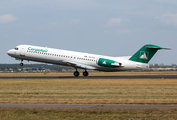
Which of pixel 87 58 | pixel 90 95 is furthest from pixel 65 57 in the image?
pixel 90 95

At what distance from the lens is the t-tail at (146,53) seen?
48.4 metres

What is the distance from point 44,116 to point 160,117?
573cm

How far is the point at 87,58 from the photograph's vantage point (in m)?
51.8

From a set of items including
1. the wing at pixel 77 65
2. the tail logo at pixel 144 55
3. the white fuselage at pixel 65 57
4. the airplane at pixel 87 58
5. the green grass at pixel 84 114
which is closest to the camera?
the green grass at pixel 84 114

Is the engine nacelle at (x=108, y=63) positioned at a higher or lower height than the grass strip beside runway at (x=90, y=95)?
higher

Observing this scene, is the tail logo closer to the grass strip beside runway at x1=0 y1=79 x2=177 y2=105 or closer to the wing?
the wing

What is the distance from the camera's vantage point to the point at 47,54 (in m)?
51.1

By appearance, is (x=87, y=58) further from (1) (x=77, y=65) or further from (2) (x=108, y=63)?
(2) (x=108, y=63)

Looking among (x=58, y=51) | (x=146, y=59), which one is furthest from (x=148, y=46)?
(x=58, y=51)

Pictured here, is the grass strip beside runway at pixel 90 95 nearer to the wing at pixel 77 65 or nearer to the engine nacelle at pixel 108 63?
the engine nacelle at pixel 108 63

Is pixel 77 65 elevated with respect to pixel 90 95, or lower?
elevated

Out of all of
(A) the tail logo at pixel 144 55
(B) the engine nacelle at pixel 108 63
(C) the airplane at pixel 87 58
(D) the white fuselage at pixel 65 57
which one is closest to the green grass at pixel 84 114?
(A) the tail logo at pixel 144 55

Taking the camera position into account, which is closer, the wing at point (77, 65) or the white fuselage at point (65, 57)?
the wing at point (77, 65)

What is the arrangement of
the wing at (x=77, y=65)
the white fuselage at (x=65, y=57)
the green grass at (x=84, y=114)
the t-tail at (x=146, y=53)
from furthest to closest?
the white fuselage at (x=65, y=57) < the wing at (x=77, y=65) < the t-tail at (x=146, y=53) < the green grass at (x=84, y=114)
